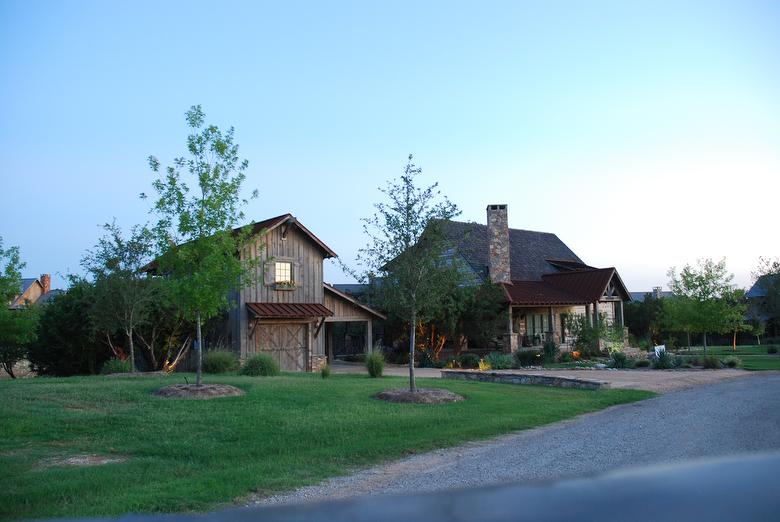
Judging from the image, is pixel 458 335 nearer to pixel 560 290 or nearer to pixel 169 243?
pixel 560 290

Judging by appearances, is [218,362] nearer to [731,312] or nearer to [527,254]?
[527,254]

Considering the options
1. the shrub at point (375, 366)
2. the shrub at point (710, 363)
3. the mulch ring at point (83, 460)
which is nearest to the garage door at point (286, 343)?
the shrub at point (375, 366)

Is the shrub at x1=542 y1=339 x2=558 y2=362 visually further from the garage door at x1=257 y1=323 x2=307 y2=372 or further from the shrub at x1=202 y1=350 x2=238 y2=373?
the shrub at x1=202 y1=350 x2=238 y2=373

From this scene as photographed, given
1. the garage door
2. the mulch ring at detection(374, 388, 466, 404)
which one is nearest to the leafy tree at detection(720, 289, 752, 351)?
the garage door

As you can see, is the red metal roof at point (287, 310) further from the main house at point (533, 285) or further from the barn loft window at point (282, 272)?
the main house at point (533, 285)

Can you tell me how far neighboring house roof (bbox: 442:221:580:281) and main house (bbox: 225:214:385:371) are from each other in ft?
26.2

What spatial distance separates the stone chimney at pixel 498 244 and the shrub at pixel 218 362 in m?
17.3

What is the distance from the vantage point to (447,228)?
1582cm

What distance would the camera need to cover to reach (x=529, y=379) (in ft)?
64.1

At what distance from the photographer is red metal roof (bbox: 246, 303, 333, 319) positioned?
85.5ft

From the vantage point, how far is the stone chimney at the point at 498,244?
3444 cm

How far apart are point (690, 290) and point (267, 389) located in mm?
26954

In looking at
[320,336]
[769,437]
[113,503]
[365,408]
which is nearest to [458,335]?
[320,336]

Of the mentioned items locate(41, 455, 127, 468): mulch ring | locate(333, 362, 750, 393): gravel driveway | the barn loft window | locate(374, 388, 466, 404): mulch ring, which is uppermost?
the barn loft window
